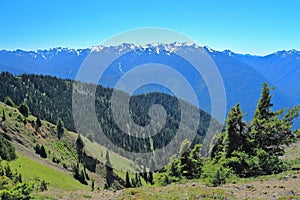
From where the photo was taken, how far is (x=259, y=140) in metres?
34.0

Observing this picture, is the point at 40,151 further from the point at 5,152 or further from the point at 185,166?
the point at 185,166

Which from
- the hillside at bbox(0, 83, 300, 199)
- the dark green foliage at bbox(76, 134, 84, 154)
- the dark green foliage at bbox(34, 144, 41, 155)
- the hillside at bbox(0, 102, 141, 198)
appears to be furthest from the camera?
the dark green foliage at bbox(76, 134, 84, 154)

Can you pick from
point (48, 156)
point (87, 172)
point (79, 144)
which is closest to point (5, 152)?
point (48, 156)

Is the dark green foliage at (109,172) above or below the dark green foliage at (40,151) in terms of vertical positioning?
below

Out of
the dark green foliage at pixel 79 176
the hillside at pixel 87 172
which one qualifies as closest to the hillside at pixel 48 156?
the hillside at pixel 87 172

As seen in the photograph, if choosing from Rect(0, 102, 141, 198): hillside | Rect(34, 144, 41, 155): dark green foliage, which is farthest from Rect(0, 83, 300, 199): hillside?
Rect(34, 144, 41, 155): dark green foliage

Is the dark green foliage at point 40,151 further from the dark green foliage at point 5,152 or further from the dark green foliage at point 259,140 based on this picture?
the dark green foliage at point 259,140

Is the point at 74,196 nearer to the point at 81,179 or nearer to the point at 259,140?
the point at 259,140

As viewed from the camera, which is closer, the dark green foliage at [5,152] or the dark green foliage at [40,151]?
the dark green foliage at [5,152]

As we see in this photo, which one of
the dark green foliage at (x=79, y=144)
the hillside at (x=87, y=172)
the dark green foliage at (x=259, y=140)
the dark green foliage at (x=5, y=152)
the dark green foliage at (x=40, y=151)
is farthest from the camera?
the dark green foliage at (x=79, y=144)

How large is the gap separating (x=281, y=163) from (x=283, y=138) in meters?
3.89

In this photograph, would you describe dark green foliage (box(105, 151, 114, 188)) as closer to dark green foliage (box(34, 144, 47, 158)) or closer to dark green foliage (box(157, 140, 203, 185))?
dark green foliage (box(34, 144, 47, 158))

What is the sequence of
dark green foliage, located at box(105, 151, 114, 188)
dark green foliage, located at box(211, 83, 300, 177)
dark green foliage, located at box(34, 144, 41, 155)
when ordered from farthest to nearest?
dark green foliage, located at box(105, 151, 114, 188) < dark green foliage, located at box(34, 144, 41, 155) < dark green foliage, located at box(211, 83, 300, 177)

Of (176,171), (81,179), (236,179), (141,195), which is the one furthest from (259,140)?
(81,179)
